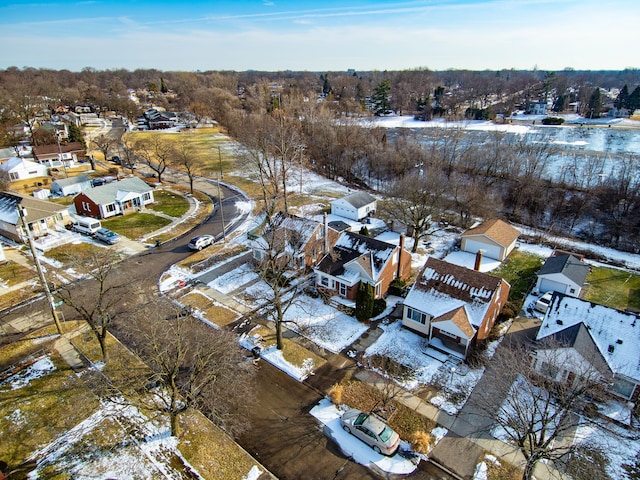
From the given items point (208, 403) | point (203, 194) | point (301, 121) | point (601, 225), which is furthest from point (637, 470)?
point (301, 121)

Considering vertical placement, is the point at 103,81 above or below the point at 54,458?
above

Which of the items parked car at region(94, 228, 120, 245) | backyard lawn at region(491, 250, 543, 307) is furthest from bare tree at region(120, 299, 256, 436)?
backyard lawn at region(491, 250, 543, 307)

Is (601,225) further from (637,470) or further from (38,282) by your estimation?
(38,282)

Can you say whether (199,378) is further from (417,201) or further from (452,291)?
(417,201)

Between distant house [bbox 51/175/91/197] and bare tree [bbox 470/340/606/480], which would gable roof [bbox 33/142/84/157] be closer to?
distant house [bbox 51/175/91/197]

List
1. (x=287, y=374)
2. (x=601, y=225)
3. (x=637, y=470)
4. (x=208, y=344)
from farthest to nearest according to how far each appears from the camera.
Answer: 1. (x=601, y=225)
2. (x=287, y=374)
3. (x=208, y=344)
4. (x=637, y=470)

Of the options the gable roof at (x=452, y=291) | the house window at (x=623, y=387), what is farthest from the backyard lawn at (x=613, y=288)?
the gable roof at (x=452, y=291)

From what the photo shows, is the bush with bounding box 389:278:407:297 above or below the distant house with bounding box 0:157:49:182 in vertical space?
below
